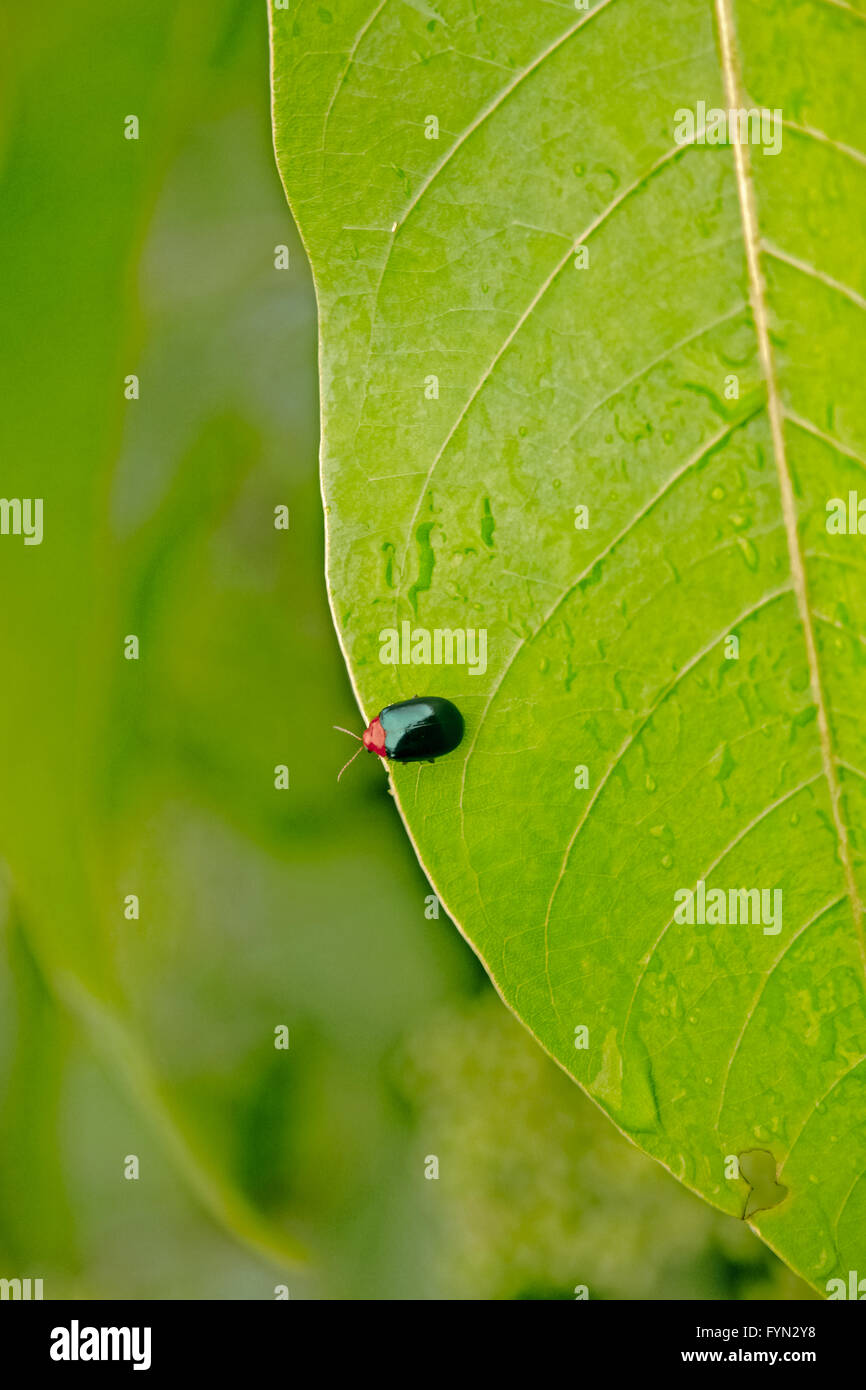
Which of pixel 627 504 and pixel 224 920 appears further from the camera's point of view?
pixel 224 920

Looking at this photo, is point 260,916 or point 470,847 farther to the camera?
point 260,916
